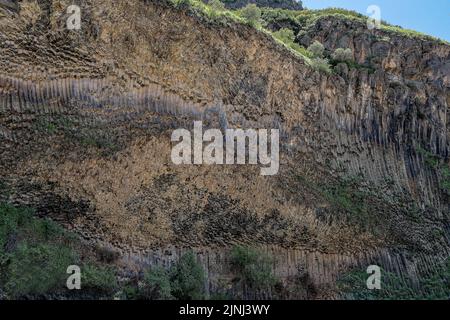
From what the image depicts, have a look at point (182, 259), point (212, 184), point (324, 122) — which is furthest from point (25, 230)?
point (324, 122)

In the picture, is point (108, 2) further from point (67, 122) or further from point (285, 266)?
point (285, 266)

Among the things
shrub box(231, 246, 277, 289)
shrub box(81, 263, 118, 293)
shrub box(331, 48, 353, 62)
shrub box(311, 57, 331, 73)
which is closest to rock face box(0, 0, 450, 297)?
shrub box(311, 57, 331, 73)

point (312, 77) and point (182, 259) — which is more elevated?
point (312, 77)

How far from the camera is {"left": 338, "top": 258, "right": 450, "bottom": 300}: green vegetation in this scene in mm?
18016

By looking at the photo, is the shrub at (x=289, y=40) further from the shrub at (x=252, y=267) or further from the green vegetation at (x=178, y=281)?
the green vegetation at (x=178, y=281)

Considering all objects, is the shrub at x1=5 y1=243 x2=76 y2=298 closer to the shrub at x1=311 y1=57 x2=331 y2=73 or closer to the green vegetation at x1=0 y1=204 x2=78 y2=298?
the green vegetation at x1=0 y1=204 x2=78 y2=298

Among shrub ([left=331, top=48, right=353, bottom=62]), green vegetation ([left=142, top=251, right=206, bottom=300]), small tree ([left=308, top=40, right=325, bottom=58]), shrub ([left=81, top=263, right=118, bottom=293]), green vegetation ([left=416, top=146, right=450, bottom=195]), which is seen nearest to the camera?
shrub ([left=81, top=263, right=118, bottom=293])

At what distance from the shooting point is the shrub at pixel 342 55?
915 inches

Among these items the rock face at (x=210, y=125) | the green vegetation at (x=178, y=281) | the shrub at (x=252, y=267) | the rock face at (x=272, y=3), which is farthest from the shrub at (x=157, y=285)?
the rock face at (x=272, y=3)

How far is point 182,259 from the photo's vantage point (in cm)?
1589

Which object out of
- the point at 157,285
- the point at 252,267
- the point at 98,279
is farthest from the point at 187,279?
the point at 98,279

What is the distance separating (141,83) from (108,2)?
232 cm

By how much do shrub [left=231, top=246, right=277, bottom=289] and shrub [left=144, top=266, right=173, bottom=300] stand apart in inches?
92.4
